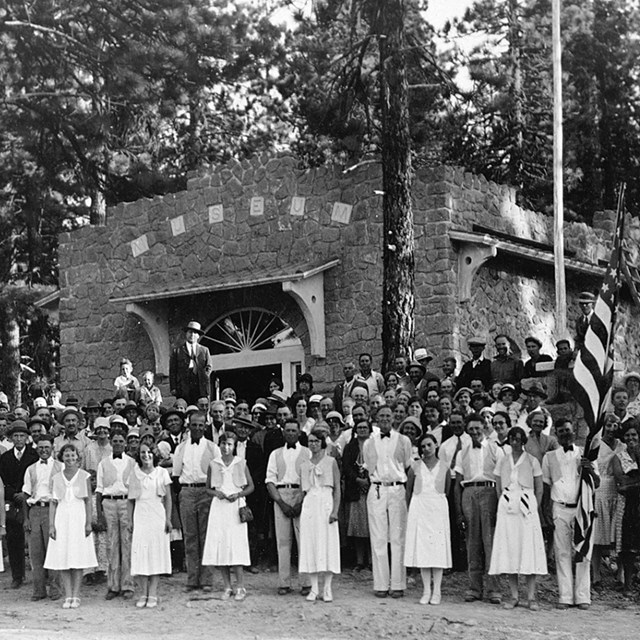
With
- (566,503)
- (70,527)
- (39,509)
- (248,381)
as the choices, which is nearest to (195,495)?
(70,527)

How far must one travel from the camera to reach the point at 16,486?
13.1 meters

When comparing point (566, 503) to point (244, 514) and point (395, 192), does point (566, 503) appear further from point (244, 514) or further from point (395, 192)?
point (395, 192)

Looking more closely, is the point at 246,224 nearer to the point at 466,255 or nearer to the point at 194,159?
the point at 466,255

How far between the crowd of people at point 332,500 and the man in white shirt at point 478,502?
A: 0.01 metres

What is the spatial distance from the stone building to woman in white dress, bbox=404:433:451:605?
204 inches

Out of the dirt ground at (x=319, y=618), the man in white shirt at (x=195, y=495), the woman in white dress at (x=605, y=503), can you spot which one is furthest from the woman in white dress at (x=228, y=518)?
the woman in white dress at (x=605, y=503)

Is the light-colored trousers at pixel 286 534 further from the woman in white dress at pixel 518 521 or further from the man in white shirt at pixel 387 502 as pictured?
the woman in white dress at pixel 518 521

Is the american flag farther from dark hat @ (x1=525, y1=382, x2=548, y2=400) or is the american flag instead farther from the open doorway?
the open doorway

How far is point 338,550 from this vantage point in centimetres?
1175

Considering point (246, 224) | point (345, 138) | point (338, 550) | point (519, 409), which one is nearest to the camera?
point (338, 550)

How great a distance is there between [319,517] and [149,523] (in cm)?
155

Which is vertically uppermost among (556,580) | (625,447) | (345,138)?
(345,138)

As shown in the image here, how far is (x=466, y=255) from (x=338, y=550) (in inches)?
255

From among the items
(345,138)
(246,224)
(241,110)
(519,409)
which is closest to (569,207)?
(241,110)
